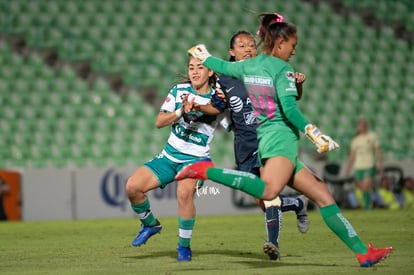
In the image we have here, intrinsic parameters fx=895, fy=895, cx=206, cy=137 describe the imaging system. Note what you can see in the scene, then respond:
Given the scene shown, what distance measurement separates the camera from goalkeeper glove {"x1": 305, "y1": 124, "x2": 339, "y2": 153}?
6.54 meters

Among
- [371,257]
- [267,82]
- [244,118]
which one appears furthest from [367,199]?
[267,82]

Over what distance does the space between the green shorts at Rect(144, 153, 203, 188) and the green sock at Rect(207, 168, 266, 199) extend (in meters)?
1.76

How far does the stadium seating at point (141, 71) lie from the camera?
18906 millimetres

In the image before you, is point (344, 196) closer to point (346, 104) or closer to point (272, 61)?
point (346, 104)

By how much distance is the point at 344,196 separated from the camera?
719 inches

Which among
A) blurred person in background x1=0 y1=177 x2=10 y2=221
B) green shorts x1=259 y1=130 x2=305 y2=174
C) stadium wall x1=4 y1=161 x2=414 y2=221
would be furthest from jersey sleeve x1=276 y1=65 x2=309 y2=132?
blurred person in background x1=0 y1=177 x2=10 y2=221

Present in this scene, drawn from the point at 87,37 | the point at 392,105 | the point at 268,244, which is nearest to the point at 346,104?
the point at 392,105

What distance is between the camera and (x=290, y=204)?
8.48m

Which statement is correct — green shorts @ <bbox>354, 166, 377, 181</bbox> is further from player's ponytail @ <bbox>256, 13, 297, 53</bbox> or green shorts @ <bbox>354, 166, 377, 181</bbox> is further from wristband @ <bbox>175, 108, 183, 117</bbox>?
player's ponytail @ <bbox>256, 13, 297, 53</bbox>

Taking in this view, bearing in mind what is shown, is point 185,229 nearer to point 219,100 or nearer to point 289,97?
point 219,100

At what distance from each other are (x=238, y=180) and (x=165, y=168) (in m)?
1.87

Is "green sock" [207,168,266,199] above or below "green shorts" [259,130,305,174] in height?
below

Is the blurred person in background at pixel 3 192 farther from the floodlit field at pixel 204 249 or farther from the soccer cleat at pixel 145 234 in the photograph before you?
the soccer cleat at pixel 145 234

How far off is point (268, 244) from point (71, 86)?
12.2 m
